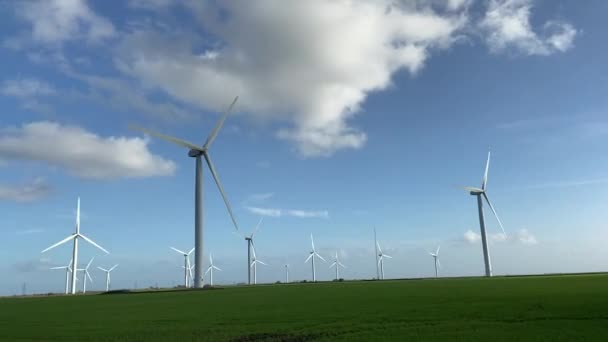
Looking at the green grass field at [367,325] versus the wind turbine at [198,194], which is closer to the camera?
the green grass field at [367,325]

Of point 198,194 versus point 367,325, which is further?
point 198,194

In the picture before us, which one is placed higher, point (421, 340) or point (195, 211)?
point (195, 211)

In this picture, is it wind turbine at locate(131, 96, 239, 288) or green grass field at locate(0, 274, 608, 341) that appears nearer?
green grass field at locate(0, 274, 608, 341)

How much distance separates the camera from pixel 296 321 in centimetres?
3216

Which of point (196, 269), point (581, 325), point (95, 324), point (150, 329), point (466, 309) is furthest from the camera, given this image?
point (196, 269)

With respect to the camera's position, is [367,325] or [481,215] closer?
[367,325]

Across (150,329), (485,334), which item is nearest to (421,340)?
(485,334)

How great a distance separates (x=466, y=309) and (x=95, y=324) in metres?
29.4

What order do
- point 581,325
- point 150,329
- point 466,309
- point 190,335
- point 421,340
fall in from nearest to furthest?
point 421,340
point 581,325
point 190,335
point 150,329
point 466,309

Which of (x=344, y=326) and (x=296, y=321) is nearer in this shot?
(x=344, y=326)

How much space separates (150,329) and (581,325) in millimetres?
26759

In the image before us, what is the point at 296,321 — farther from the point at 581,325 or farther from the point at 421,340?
the point at 581,325

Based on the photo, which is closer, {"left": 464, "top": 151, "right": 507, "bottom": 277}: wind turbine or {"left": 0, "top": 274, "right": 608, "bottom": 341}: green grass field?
{"left": 0, "top": 274, "right": 608, "bottom": 341}: green grass field

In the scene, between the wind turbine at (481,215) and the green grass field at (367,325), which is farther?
the wind turbine at (481,215)
